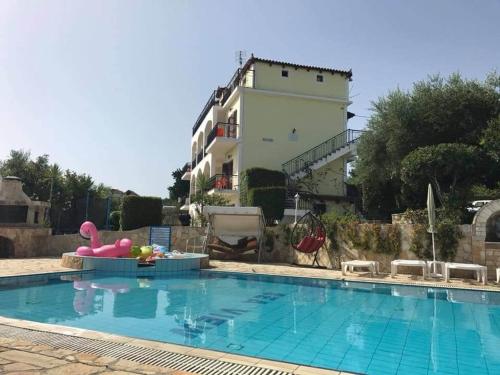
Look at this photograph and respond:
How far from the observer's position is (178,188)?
51.2 metres

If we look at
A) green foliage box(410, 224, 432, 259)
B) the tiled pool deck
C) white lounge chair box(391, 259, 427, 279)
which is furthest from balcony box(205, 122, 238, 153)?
the tiled pool deck

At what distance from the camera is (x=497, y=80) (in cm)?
1508

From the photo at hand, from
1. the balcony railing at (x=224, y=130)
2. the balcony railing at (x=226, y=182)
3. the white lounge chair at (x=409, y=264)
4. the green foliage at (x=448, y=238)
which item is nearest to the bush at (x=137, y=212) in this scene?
the balcony railing at (x=226, y=182)

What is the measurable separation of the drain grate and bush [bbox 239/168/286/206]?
53.4 ft

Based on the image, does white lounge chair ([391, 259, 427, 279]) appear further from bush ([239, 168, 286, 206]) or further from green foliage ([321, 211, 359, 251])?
bush ([239, 168, 286, 206])

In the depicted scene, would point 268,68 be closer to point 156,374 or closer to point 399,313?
point 399,313

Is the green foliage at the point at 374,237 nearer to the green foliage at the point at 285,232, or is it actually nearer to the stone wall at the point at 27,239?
the green foliage at the point at 285,232

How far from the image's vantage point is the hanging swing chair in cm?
1373

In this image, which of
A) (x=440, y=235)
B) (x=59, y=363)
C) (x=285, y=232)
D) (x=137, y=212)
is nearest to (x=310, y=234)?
(x=285, y=232)

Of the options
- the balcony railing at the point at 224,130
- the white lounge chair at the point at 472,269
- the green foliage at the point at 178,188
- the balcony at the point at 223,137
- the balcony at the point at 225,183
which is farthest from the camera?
the green foliage at the point at 178,188

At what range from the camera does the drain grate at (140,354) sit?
3.79 m

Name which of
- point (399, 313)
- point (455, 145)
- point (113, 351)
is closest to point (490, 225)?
point (455, 145)

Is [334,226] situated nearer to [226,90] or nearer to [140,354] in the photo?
[140,354]

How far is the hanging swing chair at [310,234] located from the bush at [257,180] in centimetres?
587
